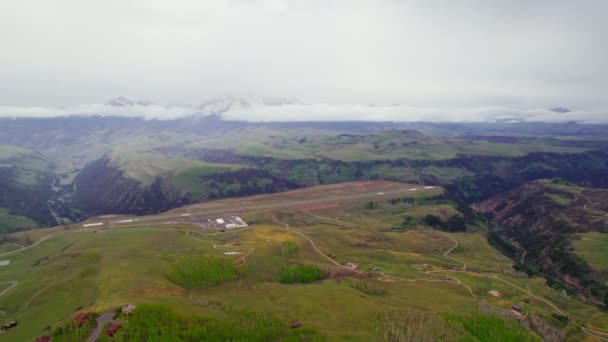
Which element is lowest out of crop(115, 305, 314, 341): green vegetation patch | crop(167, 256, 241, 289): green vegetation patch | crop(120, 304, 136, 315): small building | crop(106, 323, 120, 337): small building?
crop(167, 256, 241, 289): green vegetation patch

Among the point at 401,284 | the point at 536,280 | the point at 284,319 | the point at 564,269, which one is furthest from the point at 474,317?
the point at 564,269

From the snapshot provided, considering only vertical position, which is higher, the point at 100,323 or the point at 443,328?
the point at 100,323

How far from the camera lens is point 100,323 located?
81.8 meters

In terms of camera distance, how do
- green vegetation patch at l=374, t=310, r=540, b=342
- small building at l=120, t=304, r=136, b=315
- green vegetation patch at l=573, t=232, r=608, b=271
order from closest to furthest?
small building at l=120, t=304, r=136, b=315 < green vegetation patch at l=374, t=310, r=540, b=342 < green vegetation patch at l=573, t=232, r=608, b=271

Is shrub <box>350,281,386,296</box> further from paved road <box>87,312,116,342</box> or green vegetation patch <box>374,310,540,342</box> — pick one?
paved road <box>87,312,116,342</box>

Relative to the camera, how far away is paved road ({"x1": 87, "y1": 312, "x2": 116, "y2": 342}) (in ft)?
253

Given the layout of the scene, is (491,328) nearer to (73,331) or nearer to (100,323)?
(100,323)

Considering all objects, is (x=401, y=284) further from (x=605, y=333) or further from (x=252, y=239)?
(x=252, y=239)

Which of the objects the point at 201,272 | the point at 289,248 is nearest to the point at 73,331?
the point at 201,272

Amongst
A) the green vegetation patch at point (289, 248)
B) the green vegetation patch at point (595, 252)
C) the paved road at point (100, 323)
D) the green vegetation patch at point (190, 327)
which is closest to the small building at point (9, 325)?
the paved road at point (100, 323)

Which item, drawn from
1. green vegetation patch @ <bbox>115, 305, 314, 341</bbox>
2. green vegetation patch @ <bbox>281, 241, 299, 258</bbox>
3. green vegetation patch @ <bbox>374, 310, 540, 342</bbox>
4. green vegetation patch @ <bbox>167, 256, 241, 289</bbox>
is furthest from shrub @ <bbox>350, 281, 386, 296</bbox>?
green vegetation patch @ <bbox>167, 256, 241, 289</bbox>

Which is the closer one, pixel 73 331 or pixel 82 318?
pixel 73 331

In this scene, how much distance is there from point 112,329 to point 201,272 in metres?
45.0

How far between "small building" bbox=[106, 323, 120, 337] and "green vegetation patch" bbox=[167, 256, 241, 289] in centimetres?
3473
